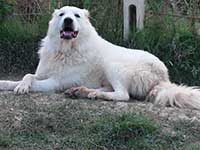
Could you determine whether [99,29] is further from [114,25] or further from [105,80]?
[105,80]

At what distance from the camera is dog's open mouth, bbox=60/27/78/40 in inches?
240

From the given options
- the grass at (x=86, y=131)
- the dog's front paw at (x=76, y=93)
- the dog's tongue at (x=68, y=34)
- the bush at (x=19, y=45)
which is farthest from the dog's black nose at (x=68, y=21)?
the bush at (x=19, y=45)

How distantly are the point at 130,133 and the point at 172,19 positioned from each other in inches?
131

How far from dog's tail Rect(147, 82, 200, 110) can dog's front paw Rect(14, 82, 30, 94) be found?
133cm

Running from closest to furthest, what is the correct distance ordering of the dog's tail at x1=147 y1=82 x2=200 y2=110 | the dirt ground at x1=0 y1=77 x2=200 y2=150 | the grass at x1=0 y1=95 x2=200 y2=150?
the grass at x1=0 y1=95 x2=200 y2=150 < the dirt ground at x1=0 y1=77 x2=200 y2=150 < the dog's tail at x1=147 y1=82 x2=200 y2=110

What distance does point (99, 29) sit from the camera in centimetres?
777

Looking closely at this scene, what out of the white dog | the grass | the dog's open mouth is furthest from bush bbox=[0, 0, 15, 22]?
the grass

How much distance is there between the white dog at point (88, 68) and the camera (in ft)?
19.7

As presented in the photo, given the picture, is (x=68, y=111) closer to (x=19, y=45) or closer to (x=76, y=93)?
(x=76, y=93)

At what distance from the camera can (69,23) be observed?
19.9 ft

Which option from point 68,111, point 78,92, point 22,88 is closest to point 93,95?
point 78,92

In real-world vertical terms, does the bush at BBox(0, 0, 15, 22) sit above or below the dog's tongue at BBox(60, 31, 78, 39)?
above

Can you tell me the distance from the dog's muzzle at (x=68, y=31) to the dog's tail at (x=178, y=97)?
110 cm

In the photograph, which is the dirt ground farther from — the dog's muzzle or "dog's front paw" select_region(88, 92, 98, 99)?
the dog's muzzle
